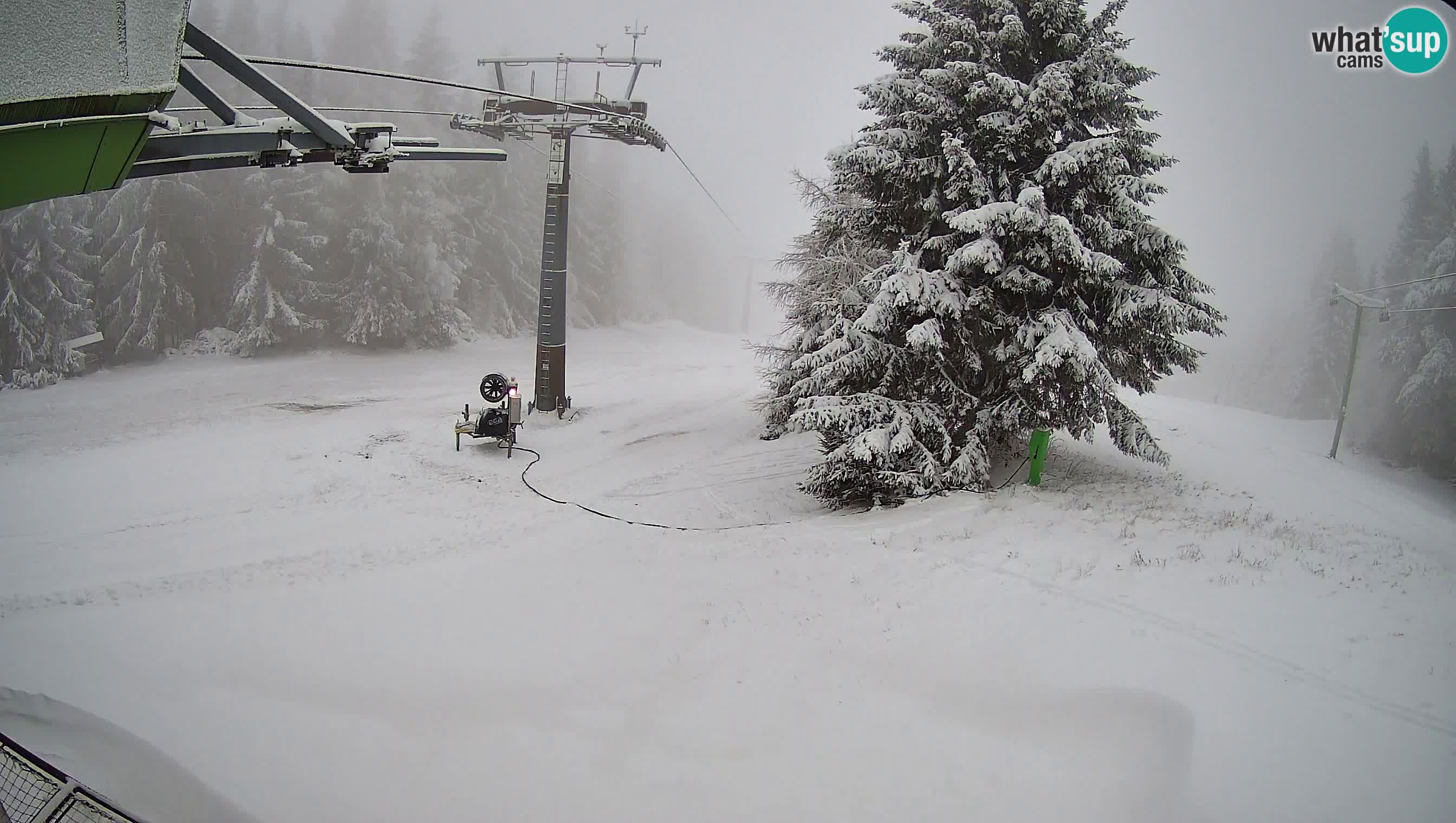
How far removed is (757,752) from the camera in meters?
5.37

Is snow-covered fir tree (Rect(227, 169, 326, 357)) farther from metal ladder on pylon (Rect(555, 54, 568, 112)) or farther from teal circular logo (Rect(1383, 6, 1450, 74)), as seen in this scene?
teal circular logo (Rect(1383, 6, 1450, 74))

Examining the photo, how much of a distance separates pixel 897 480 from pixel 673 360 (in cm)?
2654

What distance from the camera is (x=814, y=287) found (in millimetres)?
16594

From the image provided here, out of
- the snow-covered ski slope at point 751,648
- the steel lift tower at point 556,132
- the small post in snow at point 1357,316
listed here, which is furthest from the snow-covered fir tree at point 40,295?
the small post in snow at point 1357,316

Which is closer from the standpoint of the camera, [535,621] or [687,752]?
[687,752]

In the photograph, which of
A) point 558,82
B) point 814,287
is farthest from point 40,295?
point 814,287

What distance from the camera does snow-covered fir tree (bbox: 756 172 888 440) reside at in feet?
40.8

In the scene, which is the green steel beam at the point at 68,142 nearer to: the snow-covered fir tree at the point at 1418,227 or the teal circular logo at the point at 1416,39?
the teal circular logo at the point at 1416,39

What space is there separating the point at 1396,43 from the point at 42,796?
50.2 ft

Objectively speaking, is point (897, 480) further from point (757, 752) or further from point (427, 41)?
point (427, 41)

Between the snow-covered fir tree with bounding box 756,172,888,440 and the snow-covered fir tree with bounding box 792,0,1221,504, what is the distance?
41.8 inches

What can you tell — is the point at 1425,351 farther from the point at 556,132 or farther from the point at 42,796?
the point at 42,796

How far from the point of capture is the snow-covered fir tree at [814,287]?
12438 mm

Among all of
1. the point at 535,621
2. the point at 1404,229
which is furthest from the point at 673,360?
the point at 1404,229
